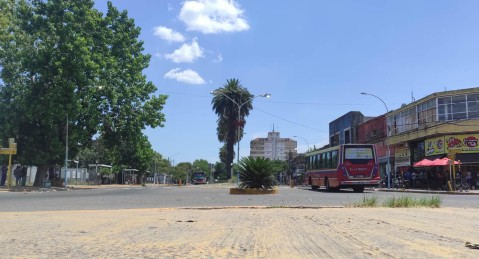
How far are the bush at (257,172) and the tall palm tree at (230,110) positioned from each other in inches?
1498

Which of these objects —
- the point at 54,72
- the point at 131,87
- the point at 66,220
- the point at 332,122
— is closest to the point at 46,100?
the point at 54,72

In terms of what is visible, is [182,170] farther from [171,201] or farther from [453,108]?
[171,201]

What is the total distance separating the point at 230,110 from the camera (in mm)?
64875

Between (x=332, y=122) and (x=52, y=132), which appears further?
(x=332, y=122)

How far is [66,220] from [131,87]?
3161cm

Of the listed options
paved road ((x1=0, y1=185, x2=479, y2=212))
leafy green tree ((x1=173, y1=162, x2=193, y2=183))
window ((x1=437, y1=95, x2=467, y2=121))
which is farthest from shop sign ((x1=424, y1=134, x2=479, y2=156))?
leafy green tree ((x1=173, y1=162, x2=193, y2=183))

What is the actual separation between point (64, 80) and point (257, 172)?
18.4 metres

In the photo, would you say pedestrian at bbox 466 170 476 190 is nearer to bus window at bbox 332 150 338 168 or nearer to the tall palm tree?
bus window at bbox 332 150 338 168

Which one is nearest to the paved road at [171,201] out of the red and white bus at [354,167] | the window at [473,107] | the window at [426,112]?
the red and white bus at [354,167]

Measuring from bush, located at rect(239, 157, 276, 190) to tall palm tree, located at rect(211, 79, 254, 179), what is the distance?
1498 inches

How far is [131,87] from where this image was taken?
41344 mm

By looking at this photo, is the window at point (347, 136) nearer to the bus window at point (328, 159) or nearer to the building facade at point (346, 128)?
the building facade at point (346, 128)

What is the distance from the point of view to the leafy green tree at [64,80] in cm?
3469

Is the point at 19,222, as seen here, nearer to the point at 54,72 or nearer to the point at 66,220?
the point at 66,220
